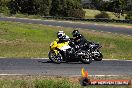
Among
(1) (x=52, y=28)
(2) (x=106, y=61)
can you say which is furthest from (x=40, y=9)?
(2) (x=106, y=61)

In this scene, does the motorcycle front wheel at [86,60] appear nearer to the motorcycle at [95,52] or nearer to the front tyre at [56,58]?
the motorcycle at [95,52]

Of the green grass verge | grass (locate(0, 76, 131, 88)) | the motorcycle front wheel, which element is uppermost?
grass (locate(0, 76, 131, 88))

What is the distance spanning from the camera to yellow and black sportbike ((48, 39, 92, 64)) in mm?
20422

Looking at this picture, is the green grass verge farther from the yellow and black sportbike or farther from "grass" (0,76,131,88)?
"grass" (0,76,131,88)

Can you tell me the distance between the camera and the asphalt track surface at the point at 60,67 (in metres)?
17.5

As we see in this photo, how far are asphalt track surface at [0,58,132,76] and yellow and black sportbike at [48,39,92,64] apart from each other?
0.28m

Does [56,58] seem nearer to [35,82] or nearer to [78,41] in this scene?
[78,41]

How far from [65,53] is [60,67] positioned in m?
1.69

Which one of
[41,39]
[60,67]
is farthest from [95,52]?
[41,39]

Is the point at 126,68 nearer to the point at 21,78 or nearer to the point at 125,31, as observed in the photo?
the point at 21,78

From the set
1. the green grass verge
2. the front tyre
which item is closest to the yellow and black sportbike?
the front tyre

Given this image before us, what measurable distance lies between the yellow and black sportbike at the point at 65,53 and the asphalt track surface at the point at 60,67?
28cm

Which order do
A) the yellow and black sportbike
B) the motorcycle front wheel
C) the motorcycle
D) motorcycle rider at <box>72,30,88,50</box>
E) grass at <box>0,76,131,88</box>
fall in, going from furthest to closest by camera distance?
the motorcycle
motorcycle rider at <box>72,30,88,50</box>
the yellow and black sportbike
the motorcycle front wheel
grass at <box>0,76,131,88</box>

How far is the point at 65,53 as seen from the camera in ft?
67.6
